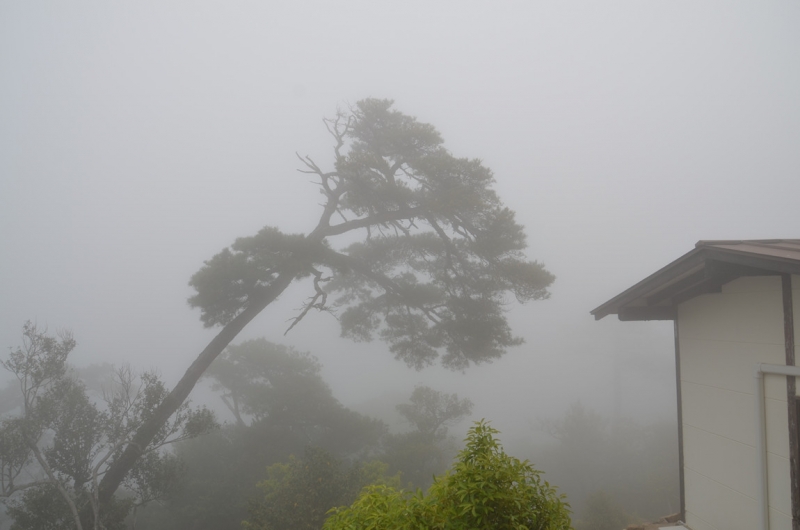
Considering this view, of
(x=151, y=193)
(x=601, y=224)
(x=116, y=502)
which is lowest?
(x=116, y=502)

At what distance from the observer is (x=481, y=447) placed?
3.29 meters

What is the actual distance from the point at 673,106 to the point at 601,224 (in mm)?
132973

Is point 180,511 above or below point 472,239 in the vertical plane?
below

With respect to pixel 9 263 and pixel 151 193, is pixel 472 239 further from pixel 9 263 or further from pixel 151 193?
pixel 151 193

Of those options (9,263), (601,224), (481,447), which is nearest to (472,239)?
(481,447)

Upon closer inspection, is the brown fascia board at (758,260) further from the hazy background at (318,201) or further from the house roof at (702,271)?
the hazy background at (318,201)

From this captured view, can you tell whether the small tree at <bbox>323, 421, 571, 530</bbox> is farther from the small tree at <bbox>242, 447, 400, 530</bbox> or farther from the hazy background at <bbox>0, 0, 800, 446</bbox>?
the hazy background at <bbox>0, 0, 800, 446</bbox>

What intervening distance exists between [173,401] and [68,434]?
2.34 metres

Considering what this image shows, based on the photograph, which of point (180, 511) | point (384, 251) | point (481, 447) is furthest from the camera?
point (384, 251)

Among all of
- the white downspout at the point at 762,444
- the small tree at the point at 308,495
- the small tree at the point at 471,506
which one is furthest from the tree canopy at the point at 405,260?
the small tree at the point at 471,506

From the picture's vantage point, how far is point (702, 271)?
4.79 m

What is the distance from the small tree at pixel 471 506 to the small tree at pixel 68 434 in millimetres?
9632

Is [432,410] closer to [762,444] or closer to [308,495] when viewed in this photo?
[308,495]

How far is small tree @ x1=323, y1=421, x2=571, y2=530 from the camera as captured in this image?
2831 mm
